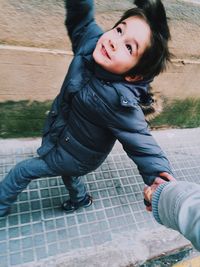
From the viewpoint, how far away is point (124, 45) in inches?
72.1

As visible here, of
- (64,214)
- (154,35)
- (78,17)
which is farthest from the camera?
(64,214)

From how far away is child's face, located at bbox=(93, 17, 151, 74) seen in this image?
1.82 metres

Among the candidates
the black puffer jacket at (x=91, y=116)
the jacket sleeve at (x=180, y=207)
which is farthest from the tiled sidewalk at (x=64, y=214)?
the jacket sleeve at (x=180, y=207)

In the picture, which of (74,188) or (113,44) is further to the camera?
(74,188)

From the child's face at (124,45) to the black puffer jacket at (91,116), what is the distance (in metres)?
0.09

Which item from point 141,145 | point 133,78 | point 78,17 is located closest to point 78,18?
point 78,17

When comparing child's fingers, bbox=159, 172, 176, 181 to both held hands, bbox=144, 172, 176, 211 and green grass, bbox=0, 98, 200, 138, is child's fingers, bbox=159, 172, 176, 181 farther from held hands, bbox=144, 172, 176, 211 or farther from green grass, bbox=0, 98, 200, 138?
green grass, bbox=0, 98, 200, 138

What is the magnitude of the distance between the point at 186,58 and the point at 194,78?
32 cm

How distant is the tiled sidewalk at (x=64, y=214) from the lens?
2.51 meters

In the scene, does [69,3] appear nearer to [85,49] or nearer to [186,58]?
[85,49]

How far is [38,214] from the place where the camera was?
107 inches

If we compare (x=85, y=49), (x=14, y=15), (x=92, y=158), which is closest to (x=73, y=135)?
(x=92, y=158)

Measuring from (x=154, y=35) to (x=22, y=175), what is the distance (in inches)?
49.1

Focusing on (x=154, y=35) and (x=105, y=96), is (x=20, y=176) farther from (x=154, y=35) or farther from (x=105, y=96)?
(x=154, y=35)
